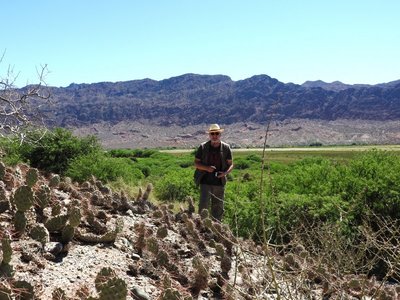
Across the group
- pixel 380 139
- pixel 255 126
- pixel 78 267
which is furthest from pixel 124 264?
pixel 255 126

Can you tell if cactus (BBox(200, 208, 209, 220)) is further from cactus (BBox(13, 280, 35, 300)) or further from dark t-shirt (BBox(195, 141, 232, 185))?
cactus (BBox(13, 280, 35, 300))

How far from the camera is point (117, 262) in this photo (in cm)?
523

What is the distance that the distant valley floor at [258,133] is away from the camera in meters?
146

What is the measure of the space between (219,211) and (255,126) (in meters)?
161

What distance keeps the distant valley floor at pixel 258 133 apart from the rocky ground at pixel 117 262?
12811 cm

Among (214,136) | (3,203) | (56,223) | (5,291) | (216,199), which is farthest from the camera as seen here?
(216,199)

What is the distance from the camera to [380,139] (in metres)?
144

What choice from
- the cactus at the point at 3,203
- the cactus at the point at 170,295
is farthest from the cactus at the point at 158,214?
the cactus at the point at 170,295

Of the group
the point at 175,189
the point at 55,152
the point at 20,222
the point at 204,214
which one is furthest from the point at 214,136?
the point at 55,152

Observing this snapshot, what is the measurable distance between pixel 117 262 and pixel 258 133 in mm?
144879

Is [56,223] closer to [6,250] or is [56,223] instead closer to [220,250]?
[6,250]

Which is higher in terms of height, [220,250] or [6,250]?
[6,250]

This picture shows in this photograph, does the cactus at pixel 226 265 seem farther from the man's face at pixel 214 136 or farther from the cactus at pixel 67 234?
the man's face at pixel 214 136

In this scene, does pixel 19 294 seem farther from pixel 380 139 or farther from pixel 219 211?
pixel 380 139
